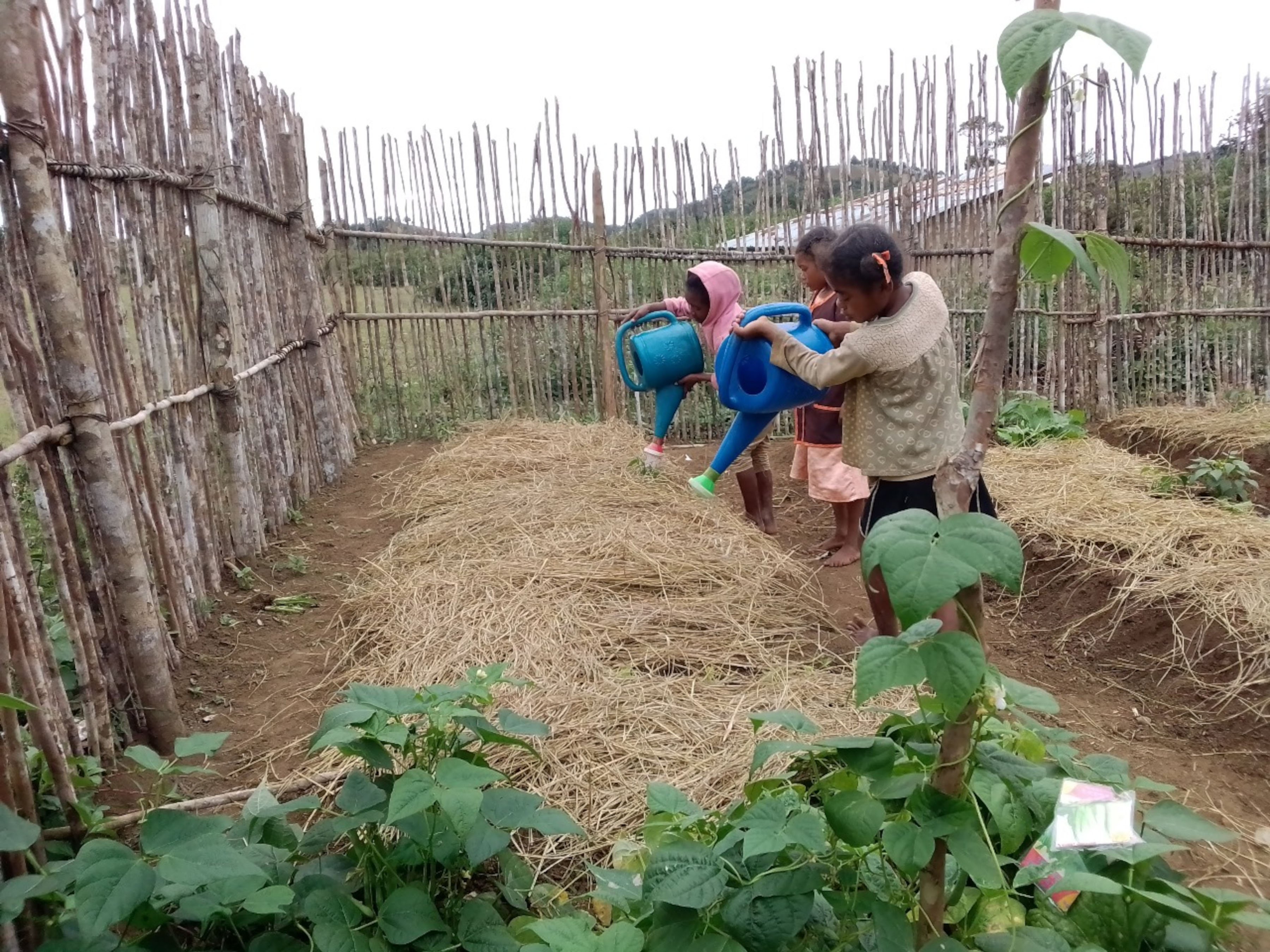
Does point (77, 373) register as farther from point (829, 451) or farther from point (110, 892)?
point (829, 451)

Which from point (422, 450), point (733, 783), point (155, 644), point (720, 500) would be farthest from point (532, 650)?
point (422, 450)

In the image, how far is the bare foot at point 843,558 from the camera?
4.07 metres

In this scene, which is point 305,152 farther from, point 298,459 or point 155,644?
point 155,644

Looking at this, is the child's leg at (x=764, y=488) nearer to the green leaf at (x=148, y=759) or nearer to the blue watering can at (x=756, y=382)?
the blue watering can at (x=756, y=382)

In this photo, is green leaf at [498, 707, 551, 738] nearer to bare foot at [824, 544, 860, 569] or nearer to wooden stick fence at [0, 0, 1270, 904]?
wooden stick fence at [0, 0, 1270, 904]

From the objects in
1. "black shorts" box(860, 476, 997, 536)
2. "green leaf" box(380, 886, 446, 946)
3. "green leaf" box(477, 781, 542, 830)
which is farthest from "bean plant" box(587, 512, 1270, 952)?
"black shorts" box(860, 476, 997, 536)

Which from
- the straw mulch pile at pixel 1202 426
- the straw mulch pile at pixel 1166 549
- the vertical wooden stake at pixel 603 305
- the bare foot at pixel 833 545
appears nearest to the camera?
the straw mulch pile at pixel 1166 549

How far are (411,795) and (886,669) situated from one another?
862 mm

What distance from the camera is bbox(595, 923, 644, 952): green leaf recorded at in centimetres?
129

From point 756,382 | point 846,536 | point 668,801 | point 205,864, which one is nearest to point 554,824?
point 668,801

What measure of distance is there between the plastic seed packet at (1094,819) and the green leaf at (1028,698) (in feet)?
0.68

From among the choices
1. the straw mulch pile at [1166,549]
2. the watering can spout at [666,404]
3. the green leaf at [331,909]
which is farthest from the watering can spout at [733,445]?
the green leaf at [331,909]

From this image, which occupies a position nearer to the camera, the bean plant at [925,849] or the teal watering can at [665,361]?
the bean plant at [925,849]

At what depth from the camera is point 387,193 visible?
618cm
